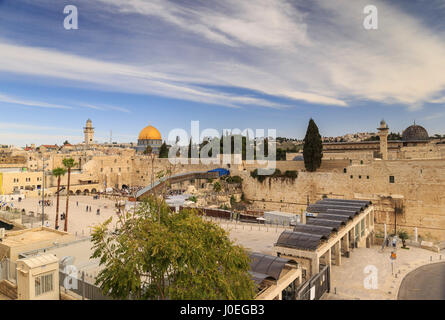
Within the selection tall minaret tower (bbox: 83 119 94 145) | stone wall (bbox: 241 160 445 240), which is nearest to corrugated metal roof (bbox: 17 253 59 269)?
stone wall (bbox: 241 160 445 240)

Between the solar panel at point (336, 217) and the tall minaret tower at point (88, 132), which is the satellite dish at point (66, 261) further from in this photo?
the tall minaret tower at point (88, 132)

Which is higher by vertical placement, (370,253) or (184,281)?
(184,281)

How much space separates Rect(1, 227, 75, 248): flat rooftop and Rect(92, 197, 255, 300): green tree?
6814 millimetres

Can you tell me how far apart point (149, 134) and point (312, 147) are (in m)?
56.5

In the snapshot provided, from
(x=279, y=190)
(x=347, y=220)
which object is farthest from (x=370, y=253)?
(x=279, y=190)

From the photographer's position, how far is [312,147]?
33969mm

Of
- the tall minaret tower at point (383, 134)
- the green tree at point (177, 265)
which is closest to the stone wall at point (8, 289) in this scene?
the green tree at point (177, 265)

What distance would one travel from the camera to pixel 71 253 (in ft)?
Answer: 36.4

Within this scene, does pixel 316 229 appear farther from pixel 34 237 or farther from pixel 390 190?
pixel 390 190

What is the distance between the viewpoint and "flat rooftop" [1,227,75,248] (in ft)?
37.7

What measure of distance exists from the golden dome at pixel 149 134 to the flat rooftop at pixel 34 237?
6835 cm

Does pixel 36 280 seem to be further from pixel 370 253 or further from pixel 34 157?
pixel 34 157
